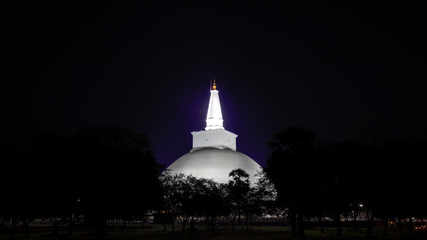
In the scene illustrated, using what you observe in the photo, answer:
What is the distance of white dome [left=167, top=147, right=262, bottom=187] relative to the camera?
10869cm

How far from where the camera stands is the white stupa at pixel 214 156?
110 metres

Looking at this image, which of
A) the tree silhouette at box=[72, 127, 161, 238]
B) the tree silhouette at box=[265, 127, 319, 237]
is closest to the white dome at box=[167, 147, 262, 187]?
the tree silhouette at box=[265, 127, 319, 237]

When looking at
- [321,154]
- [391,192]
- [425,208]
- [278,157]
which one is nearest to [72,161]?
[278,157]

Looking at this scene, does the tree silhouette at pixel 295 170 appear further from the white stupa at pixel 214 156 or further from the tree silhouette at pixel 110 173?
the white stupa at pixel 214 156

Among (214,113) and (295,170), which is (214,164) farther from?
(295,170)

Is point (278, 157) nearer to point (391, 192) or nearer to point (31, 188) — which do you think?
point (391, 192)

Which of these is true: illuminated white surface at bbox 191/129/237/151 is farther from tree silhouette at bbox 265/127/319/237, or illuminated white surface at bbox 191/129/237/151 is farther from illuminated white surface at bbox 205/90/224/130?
tree silhouette at bbox 265/127/319/237

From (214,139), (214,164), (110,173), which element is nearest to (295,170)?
(110,173)

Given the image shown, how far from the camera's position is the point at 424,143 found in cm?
4462

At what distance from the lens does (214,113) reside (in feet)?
411

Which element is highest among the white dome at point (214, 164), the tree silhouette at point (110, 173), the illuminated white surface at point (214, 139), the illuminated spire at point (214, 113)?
the illuminated spire at point (214, 113)

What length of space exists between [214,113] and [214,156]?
16190 millimetres

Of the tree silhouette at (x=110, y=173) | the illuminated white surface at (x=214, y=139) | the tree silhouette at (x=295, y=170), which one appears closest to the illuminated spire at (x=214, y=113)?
the illuminated white surface at (x=214, y=139)

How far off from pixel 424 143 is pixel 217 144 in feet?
271
